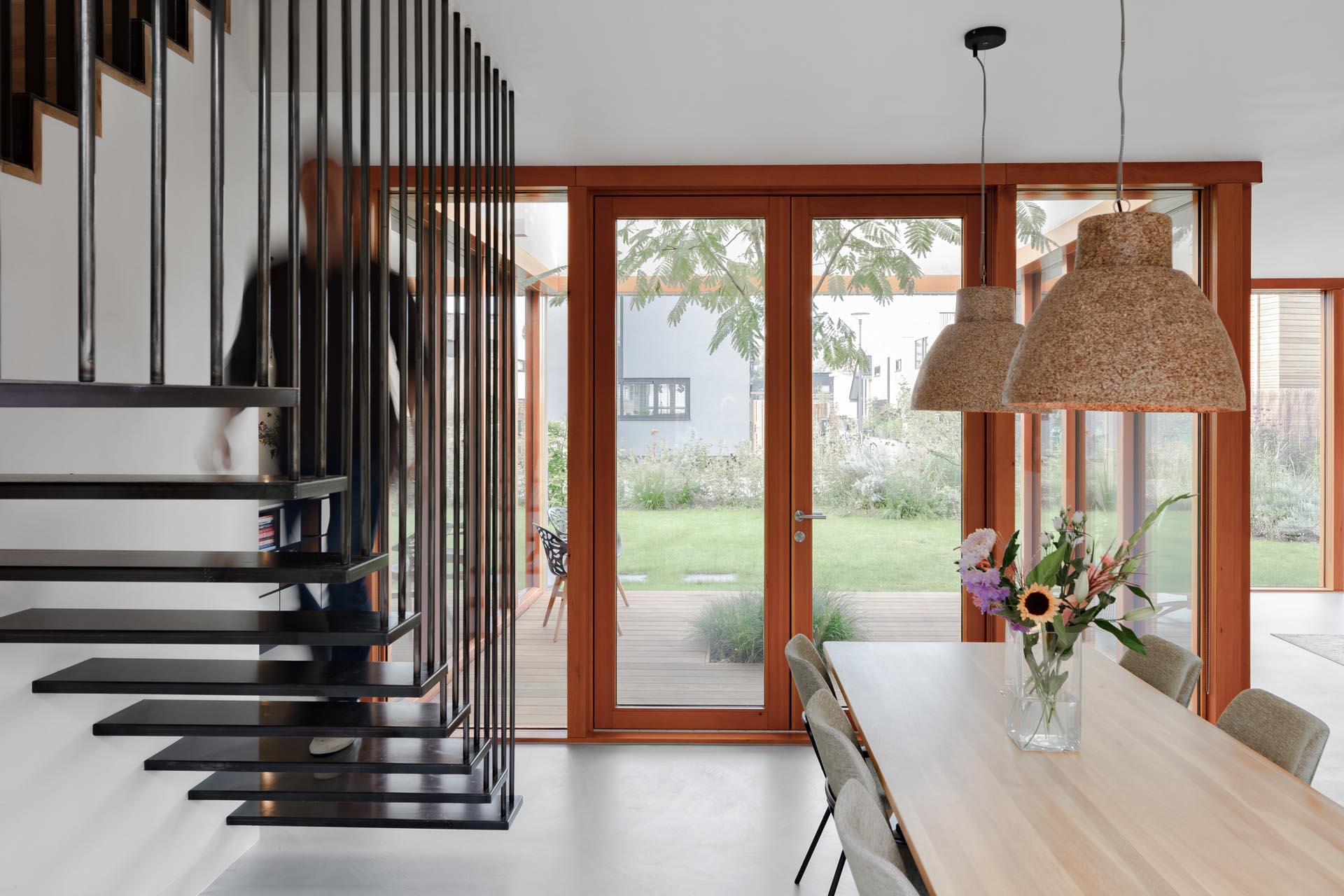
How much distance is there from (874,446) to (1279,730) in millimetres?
2069

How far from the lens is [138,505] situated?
238 centimetres

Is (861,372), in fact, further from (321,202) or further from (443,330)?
(321,202)

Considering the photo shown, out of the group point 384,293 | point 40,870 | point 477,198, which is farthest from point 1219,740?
point 40,870

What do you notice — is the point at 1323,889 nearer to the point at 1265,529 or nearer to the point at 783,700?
the point at 783,700

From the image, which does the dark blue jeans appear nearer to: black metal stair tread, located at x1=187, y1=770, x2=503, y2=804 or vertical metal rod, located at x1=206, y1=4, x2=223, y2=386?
black metal stair tread, located at x1=187, y1=770, x2=503, y2=804

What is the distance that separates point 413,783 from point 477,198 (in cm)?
201

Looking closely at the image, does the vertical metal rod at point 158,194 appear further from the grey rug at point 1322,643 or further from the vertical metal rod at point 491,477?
the grey rug at point 1322,643

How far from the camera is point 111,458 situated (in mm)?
2271

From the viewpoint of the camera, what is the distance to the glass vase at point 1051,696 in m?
2.08

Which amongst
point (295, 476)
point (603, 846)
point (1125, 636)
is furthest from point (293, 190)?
point (603, 846)

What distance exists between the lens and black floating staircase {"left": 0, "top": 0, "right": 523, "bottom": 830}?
1347 millimetres

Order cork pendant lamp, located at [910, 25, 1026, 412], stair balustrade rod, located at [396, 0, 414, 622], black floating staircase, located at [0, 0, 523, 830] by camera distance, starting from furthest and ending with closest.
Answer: cork pendant lamp, located at [910, 25, 1026, 412] → stair balustrade rod, located at [396, 0, 414, 622] → black floating staircase, located at [0, 0, 523, 830]

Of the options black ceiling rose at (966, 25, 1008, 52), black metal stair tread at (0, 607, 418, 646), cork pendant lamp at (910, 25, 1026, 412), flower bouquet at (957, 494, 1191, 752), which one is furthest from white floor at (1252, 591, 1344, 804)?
black metal stair tread at (0, 607, 418, 646)

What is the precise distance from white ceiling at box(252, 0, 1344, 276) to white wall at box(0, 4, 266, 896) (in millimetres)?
1026
